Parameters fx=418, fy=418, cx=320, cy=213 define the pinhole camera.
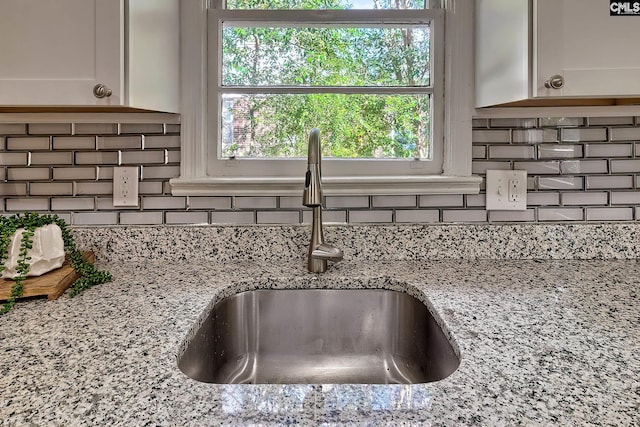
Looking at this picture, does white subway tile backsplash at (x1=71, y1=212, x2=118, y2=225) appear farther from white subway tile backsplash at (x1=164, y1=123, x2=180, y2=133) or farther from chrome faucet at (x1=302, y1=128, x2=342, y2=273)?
chrome faucet at (x1=302, y1=128, x2=342, y2=273)

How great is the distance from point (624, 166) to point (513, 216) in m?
0.37

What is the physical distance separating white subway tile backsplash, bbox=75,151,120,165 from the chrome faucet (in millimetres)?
618

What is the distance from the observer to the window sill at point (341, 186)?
125 cm

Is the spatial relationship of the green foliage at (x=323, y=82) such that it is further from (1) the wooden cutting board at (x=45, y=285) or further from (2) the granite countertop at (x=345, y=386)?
(1) the wooden cutting board at (x=45, y=285)

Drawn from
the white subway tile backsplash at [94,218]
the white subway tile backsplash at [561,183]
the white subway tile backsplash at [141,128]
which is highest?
the white subway tile backsplash at [141,128]

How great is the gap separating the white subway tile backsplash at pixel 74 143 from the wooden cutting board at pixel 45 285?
0.44 metres

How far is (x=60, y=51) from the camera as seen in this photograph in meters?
0.96

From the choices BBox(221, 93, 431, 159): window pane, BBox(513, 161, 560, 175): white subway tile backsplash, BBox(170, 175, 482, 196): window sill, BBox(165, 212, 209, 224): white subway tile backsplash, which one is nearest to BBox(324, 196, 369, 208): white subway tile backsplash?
BBox(170, 175, 482, 196): window sill

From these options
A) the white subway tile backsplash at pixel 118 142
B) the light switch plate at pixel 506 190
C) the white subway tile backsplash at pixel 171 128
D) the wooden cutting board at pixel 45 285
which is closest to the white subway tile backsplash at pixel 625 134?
the light switch plate at pixel 506 190

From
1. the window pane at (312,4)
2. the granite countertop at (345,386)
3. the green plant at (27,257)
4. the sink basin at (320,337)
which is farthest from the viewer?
the window pane at (312,4)

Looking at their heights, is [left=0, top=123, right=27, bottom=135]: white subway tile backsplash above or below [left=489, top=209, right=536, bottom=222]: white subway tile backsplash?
above

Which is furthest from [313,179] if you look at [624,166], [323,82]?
[624,166]

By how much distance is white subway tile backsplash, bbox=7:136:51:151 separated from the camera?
125cm

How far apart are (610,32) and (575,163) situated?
1.43 ft
